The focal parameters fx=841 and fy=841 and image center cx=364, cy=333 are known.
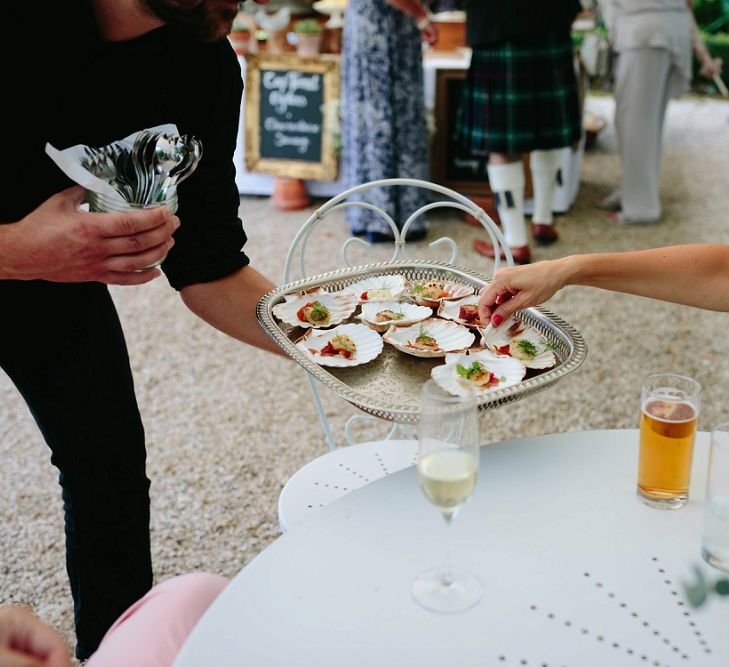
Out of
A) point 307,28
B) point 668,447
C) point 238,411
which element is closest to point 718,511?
point 668,447

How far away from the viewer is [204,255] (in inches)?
57.1

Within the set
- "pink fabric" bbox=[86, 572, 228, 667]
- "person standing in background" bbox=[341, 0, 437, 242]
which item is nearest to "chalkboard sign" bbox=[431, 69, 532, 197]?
"person standing in background" bbox=[341, 0, 437, 242]

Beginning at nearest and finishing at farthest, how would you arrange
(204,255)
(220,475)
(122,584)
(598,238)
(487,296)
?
(487,296) → (204,255) → (122,584) → (220,475) → (598,238)

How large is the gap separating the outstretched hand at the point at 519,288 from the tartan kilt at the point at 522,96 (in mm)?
2636

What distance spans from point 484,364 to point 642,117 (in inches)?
144

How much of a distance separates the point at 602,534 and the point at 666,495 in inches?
4.0

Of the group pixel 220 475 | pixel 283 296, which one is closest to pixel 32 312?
pixel 283 296

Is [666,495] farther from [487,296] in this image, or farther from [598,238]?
[598,238]

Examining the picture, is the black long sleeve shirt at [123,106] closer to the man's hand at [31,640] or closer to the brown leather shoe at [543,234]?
the man's hand at [31,640]

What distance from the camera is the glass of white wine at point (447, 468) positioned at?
0.85m

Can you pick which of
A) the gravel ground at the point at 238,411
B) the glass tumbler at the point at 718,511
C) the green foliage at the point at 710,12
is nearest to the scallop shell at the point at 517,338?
the glass tumbler at the point at 718,511

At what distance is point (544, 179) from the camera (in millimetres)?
4078

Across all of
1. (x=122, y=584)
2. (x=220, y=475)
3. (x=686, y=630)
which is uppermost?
(x=686, y=630)

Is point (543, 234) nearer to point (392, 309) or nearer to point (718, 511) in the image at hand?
point (392, 309)
